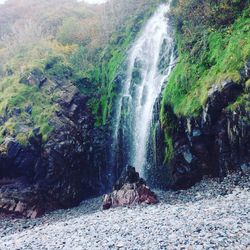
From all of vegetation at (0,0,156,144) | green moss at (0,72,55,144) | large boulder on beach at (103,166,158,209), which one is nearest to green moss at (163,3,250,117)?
large boulder on beach at (103,166,158,209)

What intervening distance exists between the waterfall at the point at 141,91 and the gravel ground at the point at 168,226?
624 cm

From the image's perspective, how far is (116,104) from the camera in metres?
27.8

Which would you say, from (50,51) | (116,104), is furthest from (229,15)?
(50,51)

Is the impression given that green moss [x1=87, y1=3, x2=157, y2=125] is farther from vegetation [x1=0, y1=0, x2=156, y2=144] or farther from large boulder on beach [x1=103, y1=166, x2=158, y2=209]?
large boulder on beach [x1=103, y1=166, x2=158, y2=209]

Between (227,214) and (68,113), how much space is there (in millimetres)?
16576

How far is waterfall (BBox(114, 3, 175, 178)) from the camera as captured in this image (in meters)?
24.5

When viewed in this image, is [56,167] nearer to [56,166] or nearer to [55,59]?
[56,166]

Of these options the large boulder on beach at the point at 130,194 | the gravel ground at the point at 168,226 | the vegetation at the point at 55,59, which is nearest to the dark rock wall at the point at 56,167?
the vegetation at the point at 55,59

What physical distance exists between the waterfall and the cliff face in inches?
74.3

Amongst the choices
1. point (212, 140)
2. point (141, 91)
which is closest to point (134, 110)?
point (141, 91)

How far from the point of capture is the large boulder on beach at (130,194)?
18.1m

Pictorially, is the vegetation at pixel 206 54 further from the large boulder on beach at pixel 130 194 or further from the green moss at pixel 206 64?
the large boulder on beach at pixel 130 194

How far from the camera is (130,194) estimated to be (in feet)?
61.4

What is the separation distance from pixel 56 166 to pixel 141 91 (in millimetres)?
8446
